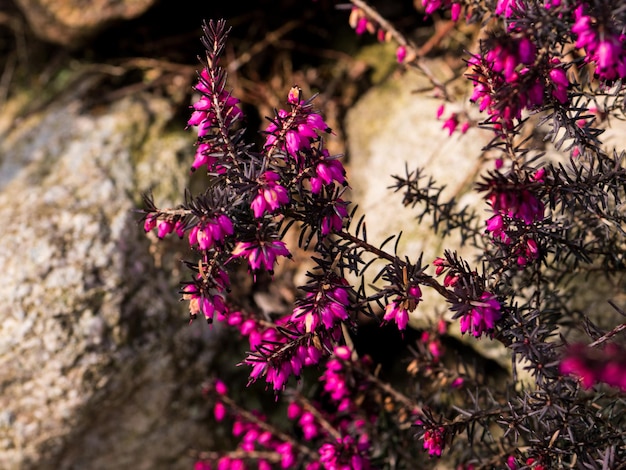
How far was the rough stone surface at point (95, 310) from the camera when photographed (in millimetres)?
2891

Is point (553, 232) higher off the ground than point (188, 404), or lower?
higher

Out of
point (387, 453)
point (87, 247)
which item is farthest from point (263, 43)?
point (387, 453)

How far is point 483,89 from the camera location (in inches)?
72.0

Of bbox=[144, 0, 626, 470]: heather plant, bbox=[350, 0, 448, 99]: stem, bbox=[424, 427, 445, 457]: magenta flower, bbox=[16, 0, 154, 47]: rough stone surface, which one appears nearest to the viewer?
bbox=[144, 0, 626, 470]: heather plant

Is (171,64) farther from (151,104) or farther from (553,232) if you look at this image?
(553,232)

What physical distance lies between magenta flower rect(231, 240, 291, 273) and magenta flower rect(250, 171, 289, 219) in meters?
0.08

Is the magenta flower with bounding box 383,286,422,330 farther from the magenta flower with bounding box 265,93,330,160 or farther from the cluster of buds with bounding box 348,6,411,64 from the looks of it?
the cluster of buds with bounding box 348,6,411,64

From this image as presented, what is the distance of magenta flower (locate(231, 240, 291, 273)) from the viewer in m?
1.62

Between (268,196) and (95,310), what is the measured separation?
1.72m

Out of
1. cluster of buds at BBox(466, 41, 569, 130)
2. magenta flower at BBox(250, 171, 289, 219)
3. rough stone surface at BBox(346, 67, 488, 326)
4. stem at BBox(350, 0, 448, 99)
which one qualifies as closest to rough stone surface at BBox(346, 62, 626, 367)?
rough stone surface at BBox(346, 67, 488, 326)

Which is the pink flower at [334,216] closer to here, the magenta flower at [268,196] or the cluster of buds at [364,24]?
the magenta flower at [268,196]

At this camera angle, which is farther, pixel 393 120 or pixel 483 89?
pixel 393 120

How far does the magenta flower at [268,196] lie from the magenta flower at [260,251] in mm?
84

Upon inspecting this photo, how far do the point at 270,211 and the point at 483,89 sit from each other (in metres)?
0.79
